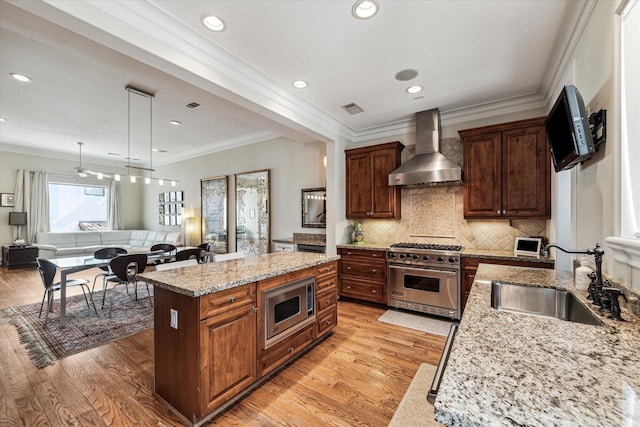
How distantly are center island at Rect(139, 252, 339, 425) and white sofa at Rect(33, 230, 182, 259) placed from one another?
6235mm

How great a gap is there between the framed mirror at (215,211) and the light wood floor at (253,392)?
142 inches

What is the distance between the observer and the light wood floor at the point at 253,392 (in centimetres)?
Answer: 192

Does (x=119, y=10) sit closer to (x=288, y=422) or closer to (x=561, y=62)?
(x=288, y=422)

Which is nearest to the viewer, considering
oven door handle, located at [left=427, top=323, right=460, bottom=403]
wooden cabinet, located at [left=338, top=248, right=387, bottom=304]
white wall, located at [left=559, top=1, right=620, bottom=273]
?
oven door handle, located at [left=427, top=323, right=460, bottom=403]

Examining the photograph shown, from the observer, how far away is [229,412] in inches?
77.7

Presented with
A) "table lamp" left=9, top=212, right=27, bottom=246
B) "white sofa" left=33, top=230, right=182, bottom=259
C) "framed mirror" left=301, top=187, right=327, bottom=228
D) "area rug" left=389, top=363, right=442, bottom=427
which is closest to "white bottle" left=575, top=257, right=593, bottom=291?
"area rug" left=389, top=363, right=442, bottom=427

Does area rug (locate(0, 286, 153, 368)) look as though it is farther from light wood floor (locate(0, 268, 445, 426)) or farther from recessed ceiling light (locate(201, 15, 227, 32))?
recessed ceiling light (locate(201, 15, 227, 32))

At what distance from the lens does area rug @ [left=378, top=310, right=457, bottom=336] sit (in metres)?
3.37

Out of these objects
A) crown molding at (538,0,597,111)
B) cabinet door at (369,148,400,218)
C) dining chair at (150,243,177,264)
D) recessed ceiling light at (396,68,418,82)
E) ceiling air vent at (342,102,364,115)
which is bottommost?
dining chair at (150,243,177,264)

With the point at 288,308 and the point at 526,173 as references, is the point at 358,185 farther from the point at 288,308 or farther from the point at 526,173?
the point at 288,308

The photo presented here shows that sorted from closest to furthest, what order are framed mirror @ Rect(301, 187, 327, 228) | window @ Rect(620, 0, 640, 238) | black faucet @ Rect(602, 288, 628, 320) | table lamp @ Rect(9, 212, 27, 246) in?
black faucet @ Rect(602, 288, 628, 320) < window @ Rect(620, 0, 640, 238) < framed mirror @ Rect(301, 187, 327, 228) < table lamp @ Rect(9, 212, 27, 246)

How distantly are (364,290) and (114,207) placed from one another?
8.85 m

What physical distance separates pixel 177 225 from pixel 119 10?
7092mm

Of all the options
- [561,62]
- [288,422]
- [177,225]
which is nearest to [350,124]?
[561,62]
